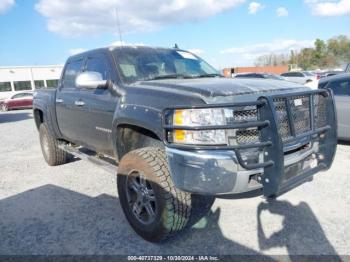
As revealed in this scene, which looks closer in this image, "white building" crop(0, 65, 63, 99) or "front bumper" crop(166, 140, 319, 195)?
"front bumper" crop(166, 140, 319, 195)

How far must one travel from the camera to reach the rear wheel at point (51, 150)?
19.2 feet

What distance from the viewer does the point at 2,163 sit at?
660cm

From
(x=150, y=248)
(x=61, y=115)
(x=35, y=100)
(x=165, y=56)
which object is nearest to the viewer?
(x=150, y=248)

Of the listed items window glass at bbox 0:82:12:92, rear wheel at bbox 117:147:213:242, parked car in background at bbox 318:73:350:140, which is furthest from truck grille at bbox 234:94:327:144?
window glass at bbox 0:82:12:92

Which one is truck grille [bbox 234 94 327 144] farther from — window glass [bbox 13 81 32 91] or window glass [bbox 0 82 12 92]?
window glass [bbox 13 81 32 91]

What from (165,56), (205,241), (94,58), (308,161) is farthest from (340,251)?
(94,58)

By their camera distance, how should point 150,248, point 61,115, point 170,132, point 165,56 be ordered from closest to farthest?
point 170,132
point 150,248
point 165,56
point 61,115

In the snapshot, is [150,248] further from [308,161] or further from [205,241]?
[308,161]

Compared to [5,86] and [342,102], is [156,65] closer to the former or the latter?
[342,102]

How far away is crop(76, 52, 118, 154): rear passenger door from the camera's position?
12.2 ft

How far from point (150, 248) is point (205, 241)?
54 centimetres

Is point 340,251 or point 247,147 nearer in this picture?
point 247,147

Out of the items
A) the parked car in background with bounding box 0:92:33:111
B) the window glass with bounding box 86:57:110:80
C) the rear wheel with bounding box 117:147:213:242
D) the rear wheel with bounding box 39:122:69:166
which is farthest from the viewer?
the parked car in background with bounding box 0:92:33:111

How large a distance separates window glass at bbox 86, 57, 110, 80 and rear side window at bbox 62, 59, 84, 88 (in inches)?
11.9
